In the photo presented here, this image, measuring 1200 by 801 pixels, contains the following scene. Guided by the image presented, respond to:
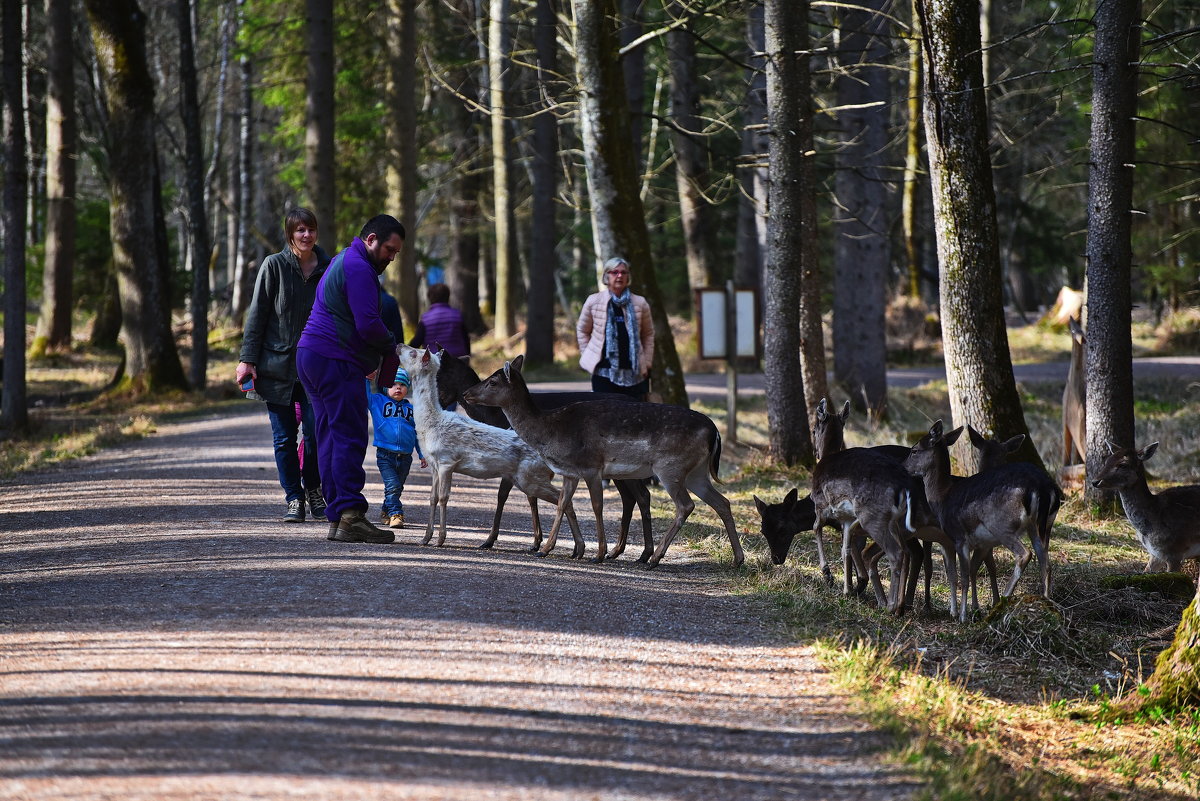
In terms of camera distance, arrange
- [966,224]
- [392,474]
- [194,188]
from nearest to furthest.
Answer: [392,474] < [966,224] < [194,188]

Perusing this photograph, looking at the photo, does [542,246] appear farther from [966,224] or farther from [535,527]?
[535,527]

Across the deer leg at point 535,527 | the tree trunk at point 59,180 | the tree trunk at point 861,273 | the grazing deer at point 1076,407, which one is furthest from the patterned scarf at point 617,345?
the tree trunk at point 59,180

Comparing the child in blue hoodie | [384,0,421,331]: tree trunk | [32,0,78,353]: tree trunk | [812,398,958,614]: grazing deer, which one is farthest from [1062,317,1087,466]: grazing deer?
[32,0,78,353]: tree trunk

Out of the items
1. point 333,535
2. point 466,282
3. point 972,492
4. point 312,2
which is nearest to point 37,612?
point 333,535

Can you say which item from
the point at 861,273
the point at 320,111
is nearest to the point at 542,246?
the point at 320,111

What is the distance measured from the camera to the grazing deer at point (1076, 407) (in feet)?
50.5

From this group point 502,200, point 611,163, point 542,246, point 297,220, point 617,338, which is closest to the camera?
point 297,220

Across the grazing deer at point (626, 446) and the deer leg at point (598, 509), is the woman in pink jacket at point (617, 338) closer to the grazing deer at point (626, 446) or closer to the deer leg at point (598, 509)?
the grazing deer at point (626, 446)

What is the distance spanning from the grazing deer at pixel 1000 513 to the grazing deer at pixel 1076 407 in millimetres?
5786

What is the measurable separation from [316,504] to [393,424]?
1.09 meters

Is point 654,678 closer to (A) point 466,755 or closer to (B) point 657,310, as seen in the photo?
(A) point 466,755

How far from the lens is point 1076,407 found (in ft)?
51.0

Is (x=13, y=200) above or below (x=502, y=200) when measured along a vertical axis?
below

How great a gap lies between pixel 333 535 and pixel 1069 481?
27.9ft
